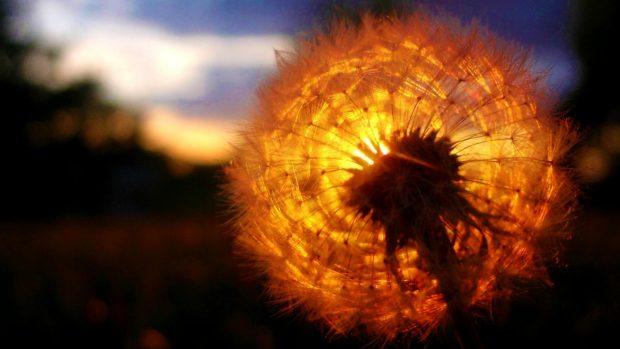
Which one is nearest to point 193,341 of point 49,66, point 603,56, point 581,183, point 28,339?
point 28,339

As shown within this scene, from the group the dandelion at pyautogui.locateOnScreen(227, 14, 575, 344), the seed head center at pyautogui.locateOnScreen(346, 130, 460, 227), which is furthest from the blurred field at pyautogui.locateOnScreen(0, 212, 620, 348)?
the seed head center at pyautogui.locateOnScreen(346, 130, 460, 227)

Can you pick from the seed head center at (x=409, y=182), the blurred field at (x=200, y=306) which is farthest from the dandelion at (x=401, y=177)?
the blurred field at (x=200, y=306)

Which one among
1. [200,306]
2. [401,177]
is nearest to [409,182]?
[401,177]

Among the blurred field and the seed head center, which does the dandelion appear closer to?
the seed head center

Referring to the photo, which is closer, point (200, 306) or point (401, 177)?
point (401, 177)

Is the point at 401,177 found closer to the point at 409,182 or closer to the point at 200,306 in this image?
the point at 409,182

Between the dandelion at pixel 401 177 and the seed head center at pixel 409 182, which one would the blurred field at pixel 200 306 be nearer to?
the dandelion at pixel 401 177
